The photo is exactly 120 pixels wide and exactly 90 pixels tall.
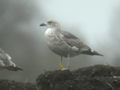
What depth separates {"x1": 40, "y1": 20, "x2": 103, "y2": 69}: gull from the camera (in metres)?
14.4

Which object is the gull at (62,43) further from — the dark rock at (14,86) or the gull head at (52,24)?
the dark rock at (14,86)

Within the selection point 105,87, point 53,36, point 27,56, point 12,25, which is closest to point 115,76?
point 105,87

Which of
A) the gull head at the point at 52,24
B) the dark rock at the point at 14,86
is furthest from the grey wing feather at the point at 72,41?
the dark rock at the point at 14,86

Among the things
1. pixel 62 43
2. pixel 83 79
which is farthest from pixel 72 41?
pixel 83 79

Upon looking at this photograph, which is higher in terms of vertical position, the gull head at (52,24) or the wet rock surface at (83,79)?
the gull head at (52,24)

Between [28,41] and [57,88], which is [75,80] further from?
[28,41]

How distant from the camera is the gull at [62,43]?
14410mm

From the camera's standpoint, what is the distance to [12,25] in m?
37.1

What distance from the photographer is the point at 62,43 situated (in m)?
14.6

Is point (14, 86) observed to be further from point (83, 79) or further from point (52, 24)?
point (52, 24)

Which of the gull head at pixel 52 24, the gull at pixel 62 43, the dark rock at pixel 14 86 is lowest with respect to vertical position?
the dark rock at pixel 14 86

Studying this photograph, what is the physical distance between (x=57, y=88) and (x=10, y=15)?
28003mm

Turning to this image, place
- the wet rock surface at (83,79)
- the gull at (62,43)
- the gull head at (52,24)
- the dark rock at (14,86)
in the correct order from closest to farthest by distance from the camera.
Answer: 1. the wet rock surface at (83,79)
2. the dark rock at (14,86)
3. the gull at (62,43)
4. the gull head at (52,24)

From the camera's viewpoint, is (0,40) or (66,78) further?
(0,40)
